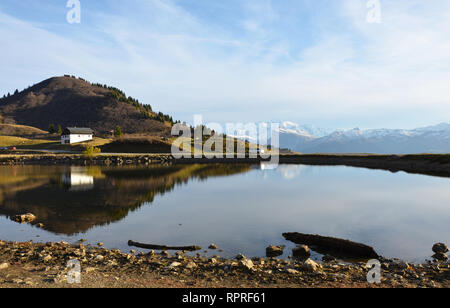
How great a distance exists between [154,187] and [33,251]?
31.5 m

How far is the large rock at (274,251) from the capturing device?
1900 cm

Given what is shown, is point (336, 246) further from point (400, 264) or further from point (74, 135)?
point (74, 135)

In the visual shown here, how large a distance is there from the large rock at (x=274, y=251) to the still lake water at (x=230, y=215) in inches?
22.6

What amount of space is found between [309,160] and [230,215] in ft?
322

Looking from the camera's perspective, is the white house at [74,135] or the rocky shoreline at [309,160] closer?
the rocky shoreline at [309,160]

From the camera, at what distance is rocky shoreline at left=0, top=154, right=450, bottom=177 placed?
3433 inches

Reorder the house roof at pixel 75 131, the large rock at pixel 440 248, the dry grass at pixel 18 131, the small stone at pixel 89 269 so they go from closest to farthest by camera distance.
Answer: the small stone at pixel 89 269, the large rock at pixel 440 248, the house roof at pixel 75 131, the dry grass at pixel 18 131

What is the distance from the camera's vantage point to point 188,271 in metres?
15.1

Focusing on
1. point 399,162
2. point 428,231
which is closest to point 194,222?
point 428,231

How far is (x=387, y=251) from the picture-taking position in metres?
20.1

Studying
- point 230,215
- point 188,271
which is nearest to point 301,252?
point 188,271

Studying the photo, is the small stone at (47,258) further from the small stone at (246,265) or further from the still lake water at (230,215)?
the small stone at (246,265)

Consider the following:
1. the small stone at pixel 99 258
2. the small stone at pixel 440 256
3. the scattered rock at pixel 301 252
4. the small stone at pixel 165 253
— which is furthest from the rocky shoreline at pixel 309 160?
the small stone at pixel 99 258
